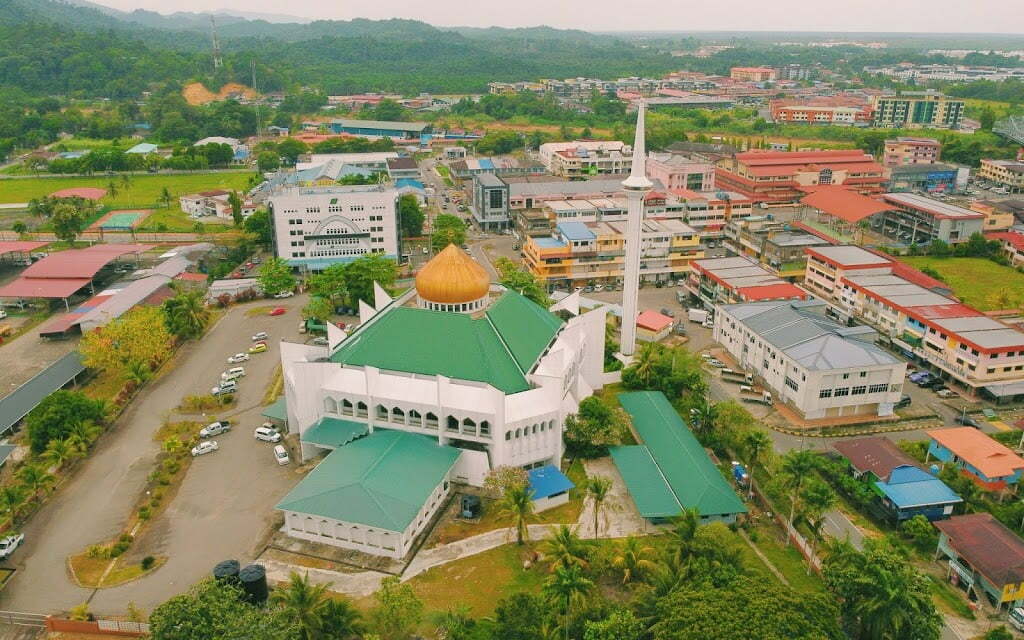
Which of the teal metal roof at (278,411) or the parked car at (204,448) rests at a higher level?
the teal metal roof at (278,411)

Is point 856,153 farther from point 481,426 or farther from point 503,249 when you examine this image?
point 481,426

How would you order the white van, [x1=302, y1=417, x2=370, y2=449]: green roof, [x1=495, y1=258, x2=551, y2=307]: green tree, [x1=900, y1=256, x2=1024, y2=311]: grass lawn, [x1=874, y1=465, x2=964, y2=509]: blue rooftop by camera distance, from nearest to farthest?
[x1=874, y1=465, x2=964, y2=509]: blue rooftop
[x1=302, y1=417, x2=370, y2=449]: green roof
the white van
[x1=495, y1=258, x2=551, y2=307]: green tree
[x1=900, y1=256, x2=1024, y2=311]: grass lawn

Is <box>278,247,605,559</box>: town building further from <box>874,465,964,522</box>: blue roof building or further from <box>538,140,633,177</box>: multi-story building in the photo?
<box>538,140,633,177</box>: multi-story building

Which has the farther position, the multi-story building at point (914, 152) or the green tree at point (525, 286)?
the multi-story building at point (914, 152)

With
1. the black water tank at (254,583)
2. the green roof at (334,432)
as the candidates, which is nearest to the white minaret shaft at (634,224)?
the green roof at (334,432)

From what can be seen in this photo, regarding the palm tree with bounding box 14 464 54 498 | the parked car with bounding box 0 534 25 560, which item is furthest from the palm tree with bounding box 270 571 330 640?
the palm tree with bounding box 14 464 54 498

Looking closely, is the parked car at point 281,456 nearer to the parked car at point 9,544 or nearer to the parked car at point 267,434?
the parked car at point 267,434

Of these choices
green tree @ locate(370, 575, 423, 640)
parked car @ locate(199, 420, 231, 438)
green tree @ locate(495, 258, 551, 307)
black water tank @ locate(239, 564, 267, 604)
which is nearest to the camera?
green tree @ locate(370, 575, 423, 640)
